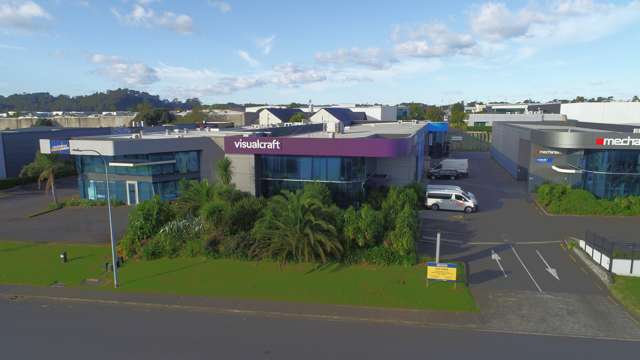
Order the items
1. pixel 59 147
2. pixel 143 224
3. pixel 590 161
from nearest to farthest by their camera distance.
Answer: pixel 143 224 → pixel 590 161 → pixel 59 147

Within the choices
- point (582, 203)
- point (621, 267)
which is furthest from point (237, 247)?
point (582, 203)

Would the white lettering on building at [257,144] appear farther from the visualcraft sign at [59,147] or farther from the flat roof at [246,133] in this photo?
the visualcraft sign at [59,147]

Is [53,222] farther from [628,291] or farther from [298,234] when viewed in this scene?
[628,291]

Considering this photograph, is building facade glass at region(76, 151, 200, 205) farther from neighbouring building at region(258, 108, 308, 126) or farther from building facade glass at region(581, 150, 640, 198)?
neighbouring building at region(258, 108, 308, 126)

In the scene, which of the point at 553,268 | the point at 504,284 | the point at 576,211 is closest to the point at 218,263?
the point at 504,284

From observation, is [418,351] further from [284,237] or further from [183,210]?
[183,210]

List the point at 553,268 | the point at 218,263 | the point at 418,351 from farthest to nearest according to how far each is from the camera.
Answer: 1. the point at 218,263
2. the point at 553,268
3. the point at 418,351

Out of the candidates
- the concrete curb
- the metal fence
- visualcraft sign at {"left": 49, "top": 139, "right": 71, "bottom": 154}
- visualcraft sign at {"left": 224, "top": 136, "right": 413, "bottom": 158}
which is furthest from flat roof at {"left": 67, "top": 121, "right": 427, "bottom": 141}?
the metal fence
